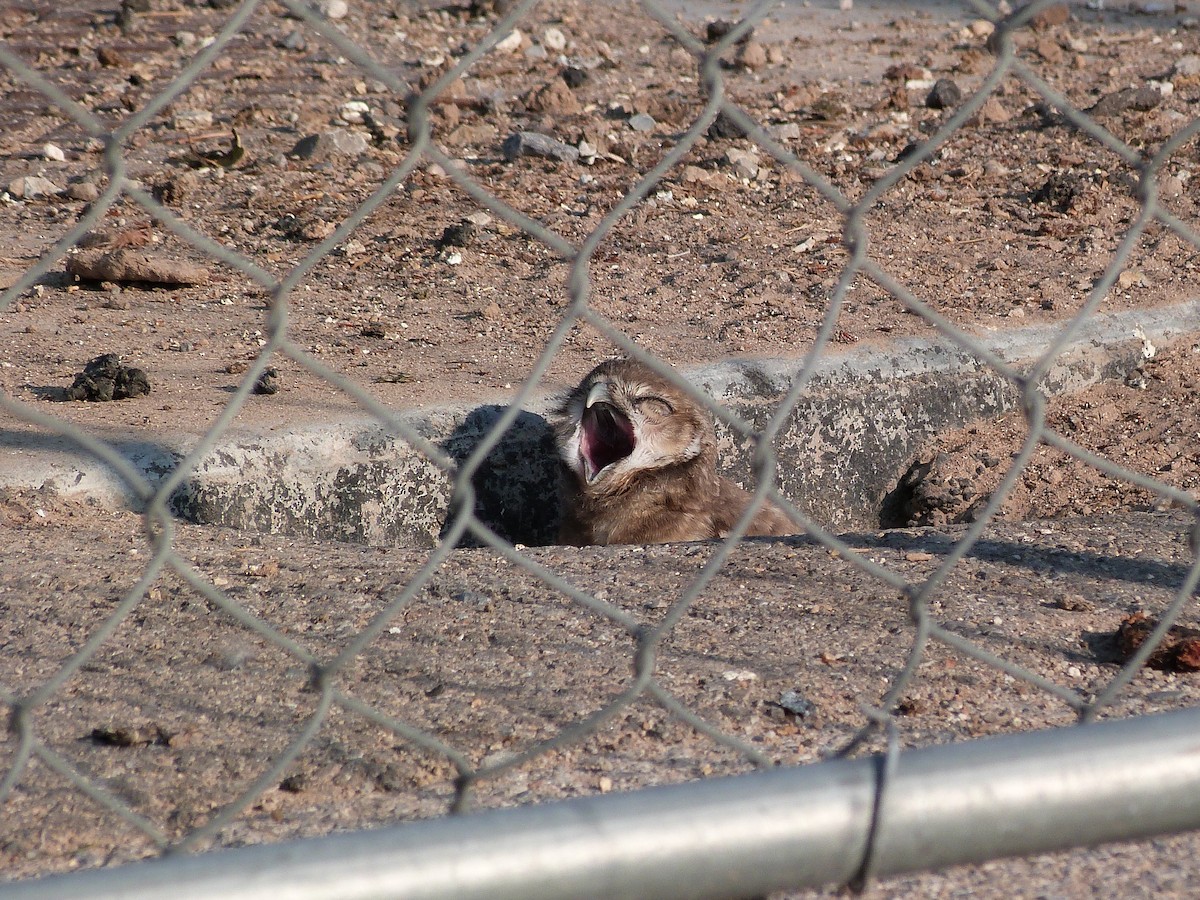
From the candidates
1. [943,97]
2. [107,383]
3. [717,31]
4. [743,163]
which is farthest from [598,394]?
[717,31]

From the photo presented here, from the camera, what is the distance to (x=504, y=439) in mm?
5660

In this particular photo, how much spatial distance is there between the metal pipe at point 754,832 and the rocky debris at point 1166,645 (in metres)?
1.26

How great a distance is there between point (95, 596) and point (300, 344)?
2.10m

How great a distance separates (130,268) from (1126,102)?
19.0ft

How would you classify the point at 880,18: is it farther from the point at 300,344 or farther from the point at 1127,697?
the point at 1127,697

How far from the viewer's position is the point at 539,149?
7.37 meters

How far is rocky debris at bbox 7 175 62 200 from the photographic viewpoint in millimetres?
6801

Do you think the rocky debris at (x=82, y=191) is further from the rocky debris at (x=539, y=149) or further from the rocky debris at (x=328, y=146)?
the rocky debris at (x=539, y=149)

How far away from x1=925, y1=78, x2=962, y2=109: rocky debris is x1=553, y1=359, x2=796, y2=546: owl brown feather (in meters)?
3.62

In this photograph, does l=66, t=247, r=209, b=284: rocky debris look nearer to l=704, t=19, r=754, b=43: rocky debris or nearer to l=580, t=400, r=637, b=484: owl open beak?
l=580, t=400, r=637, b=484: owl open beak

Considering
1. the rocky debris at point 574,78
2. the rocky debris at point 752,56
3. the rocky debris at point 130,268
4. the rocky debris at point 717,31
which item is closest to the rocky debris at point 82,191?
the rocky debris at point 130,268

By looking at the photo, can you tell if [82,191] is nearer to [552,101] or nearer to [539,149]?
[539,149]

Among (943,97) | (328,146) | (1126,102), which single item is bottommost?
(328,146)

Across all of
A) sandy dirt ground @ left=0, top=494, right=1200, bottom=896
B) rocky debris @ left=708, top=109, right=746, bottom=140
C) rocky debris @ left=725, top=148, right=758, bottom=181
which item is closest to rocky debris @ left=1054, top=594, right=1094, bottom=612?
sandy dirt ground @ left=0, top=494, right=1200, bottom=896
